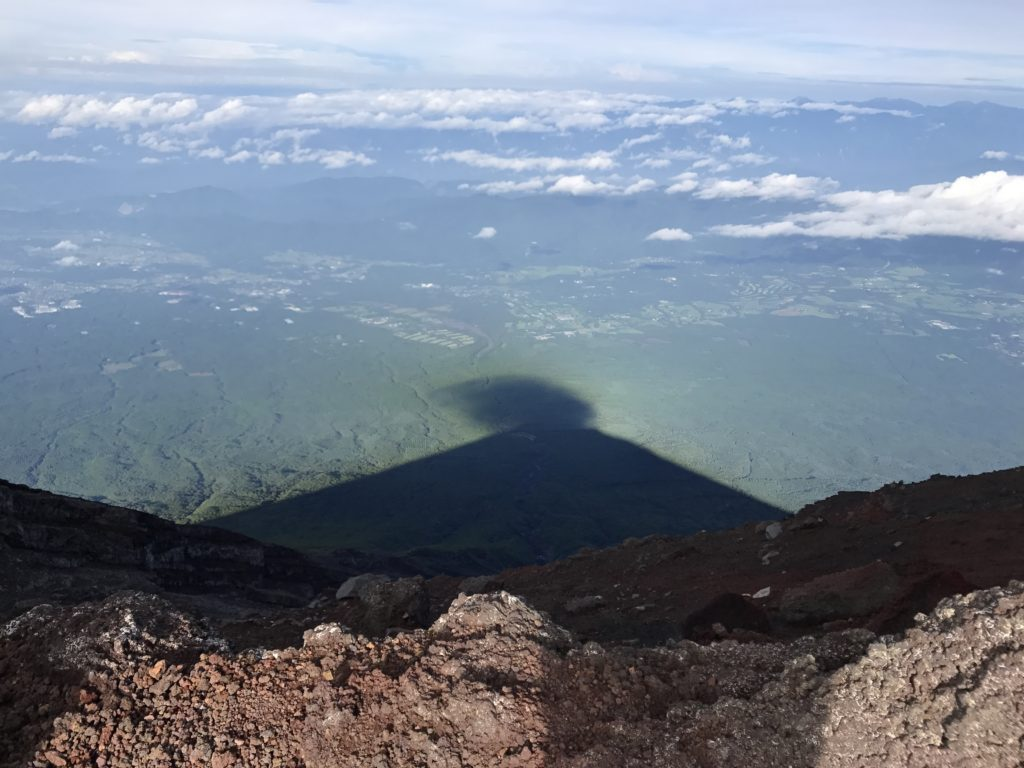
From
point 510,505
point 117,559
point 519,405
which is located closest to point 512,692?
point 117,559

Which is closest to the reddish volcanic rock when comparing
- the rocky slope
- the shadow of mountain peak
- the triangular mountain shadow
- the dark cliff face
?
the rocky slope

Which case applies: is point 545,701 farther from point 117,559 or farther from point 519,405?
point 519,405

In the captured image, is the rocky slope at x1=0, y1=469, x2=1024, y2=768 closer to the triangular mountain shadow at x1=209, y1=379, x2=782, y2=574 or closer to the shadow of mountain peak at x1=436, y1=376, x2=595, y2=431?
the triangular mountain shadow at x1=209, y1=379, x2=782, y2=574

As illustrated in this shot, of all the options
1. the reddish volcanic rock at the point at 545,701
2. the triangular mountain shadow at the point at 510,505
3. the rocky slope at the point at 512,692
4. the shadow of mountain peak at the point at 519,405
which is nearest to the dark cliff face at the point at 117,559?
the rocky slope at the point at 512,692

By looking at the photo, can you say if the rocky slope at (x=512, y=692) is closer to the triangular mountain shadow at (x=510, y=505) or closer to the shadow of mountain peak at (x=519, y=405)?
the triangular mountain shadow at (x=510, y=505)

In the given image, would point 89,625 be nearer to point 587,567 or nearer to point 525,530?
point 587,567
